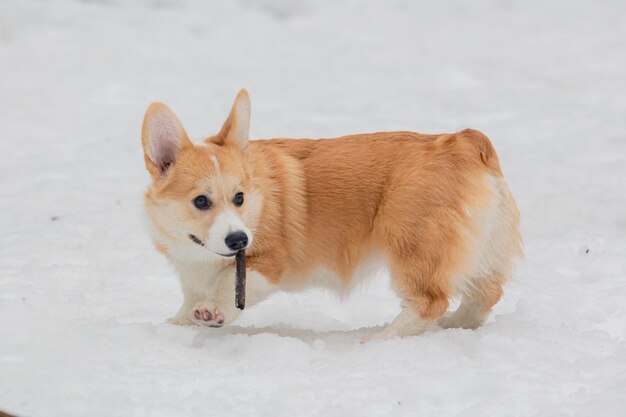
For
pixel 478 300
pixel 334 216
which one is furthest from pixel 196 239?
pixel 478 300

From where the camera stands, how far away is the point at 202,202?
3.63 meters

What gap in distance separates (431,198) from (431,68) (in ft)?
16.1

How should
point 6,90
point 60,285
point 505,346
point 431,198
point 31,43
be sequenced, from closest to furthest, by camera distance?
1. point 505,346
2. point 431,198
3. point 60,285
4. point 6,90
5. point 31,43

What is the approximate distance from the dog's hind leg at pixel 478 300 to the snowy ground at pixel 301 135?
14cm

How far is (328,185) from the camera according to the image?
3916 mm

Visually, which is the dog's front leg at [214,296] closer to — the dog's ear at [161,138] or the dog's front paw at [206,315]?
the dog's front paw at [206,315]

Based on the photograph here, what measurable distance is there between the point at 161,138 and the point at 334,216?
782 millimetres

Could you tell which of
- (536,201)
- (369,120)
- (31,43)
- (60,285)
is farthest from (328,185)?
(31,43)

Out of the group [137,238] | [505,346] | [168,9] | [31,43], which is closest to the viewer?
[505,346]

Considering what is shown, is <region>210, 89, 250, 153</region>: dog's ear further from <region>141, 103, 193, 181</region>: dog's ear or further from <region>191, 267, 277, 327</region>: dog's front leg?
<region>191, 267, 277, 327</region>: dog's front leg

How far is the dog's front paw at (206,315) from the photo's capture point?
12.1ft

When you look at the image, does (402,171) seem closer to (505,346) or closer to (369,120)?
(505,346)

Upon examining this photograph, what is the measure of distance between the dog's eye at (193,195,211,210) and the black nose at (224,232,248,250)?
22cm

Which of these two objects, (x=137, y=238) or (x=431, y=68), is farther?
(x=431, y=68)
